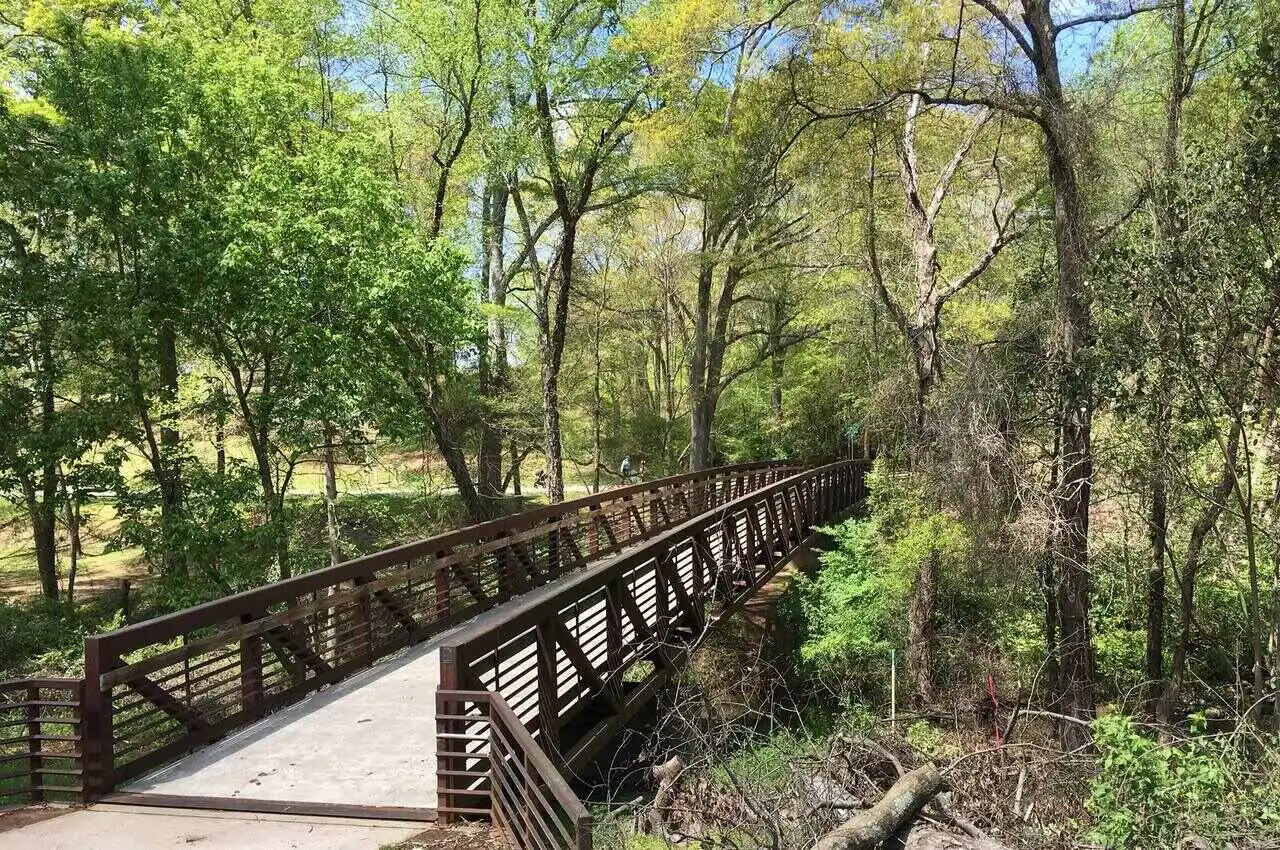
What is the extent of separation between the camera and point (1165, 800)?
18.8 feet

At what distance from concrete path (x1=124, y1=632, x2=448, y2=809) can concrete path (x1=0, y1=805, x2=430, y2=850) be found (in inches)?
10.2

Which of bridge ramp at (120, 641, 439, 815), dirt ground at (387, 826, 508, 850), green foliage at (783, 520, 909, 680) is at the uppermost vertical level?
dirt ground at (387, 826, 508, 850)

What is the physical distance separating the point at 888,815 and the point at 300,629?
4.88 meters

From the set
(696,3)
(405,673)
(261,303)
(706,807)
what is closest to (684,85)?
(696,3)

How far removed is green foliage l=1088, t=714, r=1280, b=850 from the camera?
5.48 meters

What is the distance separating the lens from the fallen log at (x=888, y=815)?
555cm

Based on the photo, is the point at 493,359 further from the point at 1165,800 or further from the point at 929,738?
the point at 1165,800

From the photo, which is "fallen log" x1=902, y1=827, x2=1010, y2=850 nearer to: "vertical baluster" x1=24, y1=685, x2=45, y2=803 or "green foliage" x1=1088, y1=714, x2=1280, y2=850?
"green foliage" x1=1088, y1=714, x2=1280, y2=850

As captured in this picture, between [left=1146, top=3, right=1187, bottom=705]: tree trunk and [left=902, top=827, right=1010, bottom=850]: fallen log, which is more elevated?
[left=1146, top=3, right=1187, bottom=705]: tree trunk

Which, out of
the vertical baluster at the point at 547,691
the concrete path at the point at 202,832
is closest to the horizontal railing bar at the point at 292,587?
the concrete path at the point at 202,832

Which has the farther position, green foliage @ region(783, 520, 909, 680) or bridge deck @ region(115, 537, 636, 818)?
green foliage @ region(783, 520, 909, 680)

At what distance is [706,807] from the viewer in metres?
6.05

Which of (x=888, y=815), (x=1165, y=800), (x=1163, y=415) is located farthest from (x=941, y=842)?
(x=1163, y=415)

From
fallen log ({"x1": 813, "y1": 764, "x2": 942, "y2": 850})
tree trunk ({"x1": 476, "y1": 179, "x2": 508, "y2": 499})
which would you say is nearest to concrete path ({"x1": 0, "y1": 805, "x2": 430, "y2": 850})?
fallen log ({"x1": 813, "y1": 764, "x2": 942, "y2": 850})
